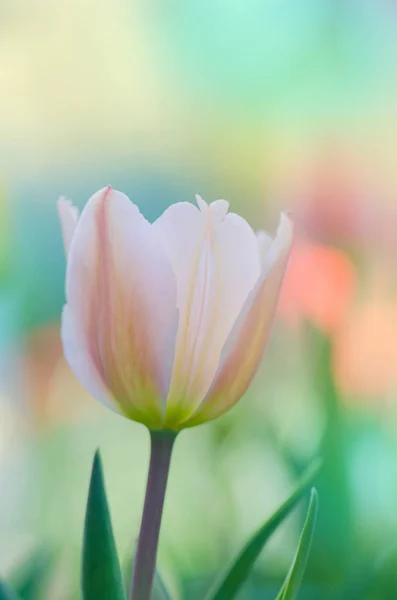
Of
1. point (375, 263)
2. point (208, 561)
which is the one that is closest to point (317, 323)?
point (375, 263)

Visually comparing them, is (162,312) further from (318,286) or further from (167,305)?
(318,286)

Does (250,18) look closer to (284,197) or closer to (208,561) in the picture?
(284,197)

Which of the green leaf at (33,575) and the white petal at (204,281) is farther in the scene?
the green leaf at (33,575)

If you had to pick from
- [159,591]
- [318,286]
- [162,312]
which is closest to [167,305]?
[162,312]

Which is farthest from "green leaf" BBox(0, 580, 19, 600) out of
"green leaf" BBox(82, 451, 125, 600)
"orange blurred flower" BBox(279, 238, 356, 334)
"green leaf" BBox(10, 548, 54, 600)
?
"orange blurred flower" BBox(279, 238, 356, 334)

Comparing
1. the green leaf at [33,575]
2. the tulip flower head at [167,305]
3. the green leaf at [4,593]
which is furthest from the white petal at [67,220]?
the green leaf at [33,575]

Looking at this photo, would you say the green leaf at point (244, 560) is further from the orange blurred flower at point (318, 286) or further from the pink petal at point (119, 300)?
the orange blurred flower at point (318, 286)

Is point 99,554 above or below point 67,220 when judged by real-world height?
below
